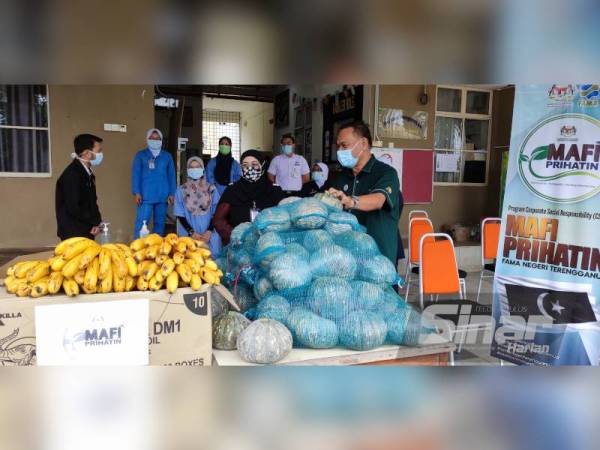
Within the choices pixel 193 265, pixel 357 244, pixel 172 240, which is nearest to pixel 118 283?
pixel 193 265

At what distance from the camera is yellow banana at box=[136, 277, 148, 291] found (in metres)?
1.42

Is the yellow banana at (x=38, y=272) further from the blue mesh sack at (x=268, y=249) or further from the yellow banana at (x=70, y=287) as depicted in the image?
the blue mesh sack at (x=268, y=249)

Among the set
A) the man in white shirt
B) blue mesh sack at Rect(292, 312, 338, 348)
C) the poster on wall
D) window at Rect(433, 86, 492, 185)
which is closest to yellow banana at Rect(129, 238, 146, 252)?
blue mesh sack at Rect(292, 312, 338, 348)

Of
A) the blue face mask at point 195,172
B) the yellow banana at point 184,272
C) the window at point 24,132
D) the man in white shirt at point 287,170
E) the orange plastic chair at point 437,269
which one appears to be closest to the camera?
the yellow banana at point 184,272

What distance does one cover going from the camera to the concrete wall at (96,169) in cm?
635

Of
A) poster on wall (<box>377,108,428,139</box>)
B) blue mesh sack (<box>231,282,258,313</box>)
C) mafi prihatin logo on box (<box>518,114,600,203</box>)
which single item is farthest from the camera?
poster on wall (<box>377,108,428,139</box>)

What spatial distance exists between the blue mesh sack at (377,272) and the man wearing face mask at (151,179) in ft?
15.1

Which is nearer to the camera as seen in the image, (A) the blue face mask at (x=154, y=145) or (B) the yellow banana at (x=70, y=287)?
(B) the yellow banana at (x=70, y=287)

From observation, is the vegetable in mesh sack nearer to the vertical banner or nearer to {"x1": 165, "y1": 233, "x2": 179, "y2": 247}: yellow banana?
{"x1": 165, "y1": 233, "x2": 179, "y2": 247}: yellow banana

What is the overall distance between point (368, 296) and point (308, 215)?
0.47 meters

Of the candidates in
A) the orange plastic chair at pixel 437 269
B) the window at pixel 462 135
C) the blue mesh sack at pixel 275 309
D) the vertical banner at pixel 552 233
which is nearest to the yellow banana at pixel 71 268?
the blue mesh sack at pixel 275 309

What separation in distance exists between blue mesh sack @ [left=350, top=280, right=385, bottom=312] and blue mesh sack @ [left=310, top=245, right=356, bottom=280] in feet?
0.20

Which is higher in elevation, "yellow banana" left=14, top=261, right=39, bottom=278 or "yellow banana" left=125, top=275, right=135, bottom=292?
"yellow banana" left=14, top=261, right=39, bottom=278
